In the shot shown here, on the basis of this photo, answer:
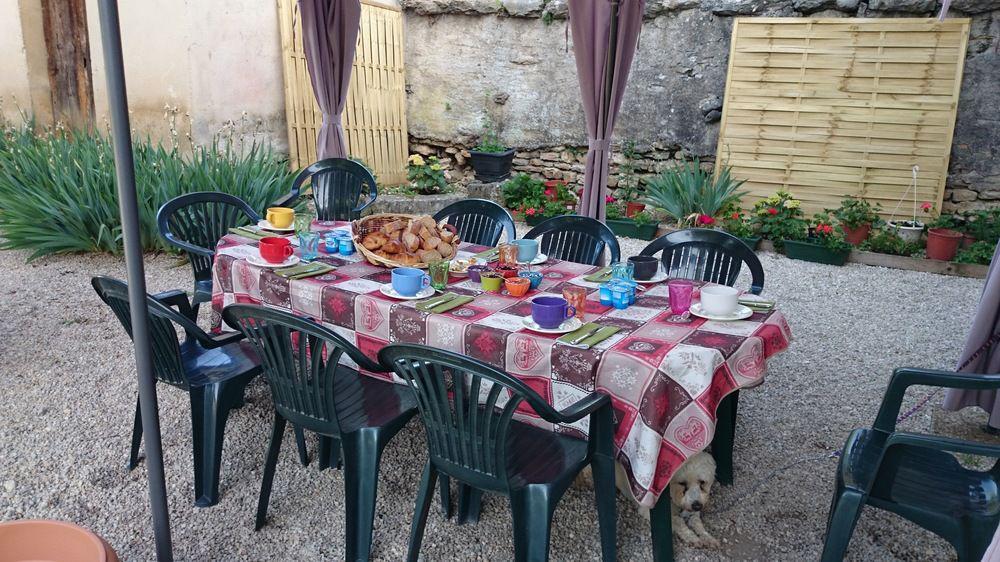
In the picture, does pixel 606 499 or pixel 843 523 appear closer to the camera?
pixel 843 523

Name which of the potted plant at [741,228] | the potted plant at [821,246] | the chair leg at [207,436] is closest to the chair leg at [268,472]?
the chair leg at [207,436]

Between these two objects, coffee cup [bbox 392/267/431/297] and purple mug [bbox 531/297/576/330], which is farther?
coffee cup [bbox 392/267/431/297]

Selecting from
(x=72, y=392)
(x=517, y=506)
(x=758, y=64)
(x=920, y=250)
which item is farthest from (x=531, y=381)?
(x=758, y=64)

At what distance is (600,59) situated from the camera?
14.1 ft

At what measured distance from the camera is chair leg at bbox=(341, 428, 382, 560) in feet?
7.07

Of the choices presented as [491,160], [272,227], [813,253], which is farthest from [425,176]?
[272,227]

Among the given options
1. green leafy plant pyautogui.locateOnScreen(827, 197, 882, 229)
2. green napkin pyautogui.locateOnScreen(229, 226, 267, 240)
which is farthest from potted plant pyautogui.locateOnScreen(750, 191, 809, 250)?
green napkin pyautogui.locateOnScreen(229, 226, 267, 240)

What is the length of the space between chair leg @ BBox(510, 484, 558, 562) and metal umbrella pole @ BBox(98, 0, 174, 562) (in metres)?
0.89

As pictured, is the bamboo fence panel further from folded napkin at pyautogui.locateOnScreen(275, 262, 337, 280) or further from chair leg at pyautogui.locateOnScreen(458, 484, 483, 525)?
chair leg at pyautogui.locateOnScreen(458, 484, 483, 525)

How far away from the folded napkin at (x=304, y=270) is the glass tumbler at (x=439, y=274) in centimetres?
49

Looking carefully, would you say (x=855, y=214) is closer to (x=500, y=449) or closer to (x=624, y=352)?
(x=624, y=352)

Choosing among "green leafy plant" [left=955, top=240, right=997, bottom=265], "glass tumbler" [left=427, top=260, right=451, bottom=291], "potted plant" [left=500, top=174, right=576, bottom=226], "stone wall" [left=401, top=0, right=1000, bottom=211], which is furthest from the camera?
"potted plant" [left=500, top=174, right=576, bottom=226]

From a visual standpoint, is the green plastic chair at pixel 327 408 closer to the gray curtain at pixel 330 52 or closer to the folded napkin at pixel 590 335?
the folded napkin at pixel 590 335

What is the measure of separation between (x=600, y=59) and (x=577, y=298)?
2.49 m
